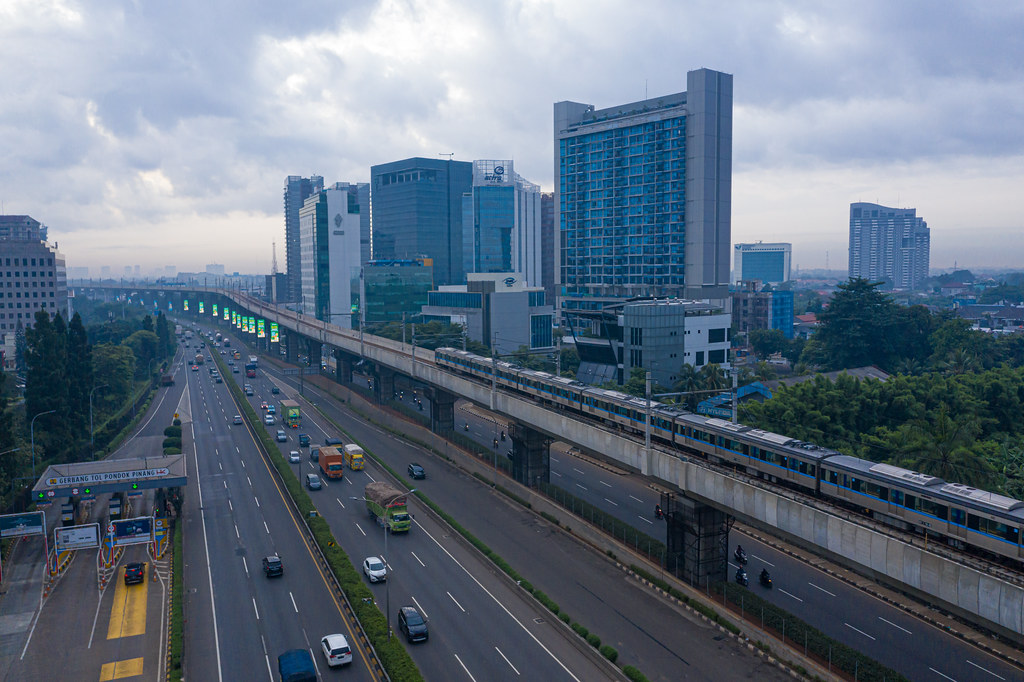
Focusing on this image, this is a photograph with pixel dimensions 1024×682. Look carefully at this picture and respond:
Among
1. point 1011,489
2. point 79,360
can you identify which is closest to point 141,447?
point 79,360

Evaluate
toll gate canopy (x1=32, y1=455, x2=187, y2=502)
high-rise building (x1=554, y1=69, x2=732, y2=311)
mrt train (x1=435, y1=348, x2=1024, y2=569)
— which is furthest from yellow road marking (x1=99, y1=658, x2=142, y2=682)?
high-rise building (x1=554, y1=69, x2=732, y2=311)

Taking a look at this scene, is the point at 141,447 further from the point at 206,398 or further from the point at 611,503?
the point at 611,503

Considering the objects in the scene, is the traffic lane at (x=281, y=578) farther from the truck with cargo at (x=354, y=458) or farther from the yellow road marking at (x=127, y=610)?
the truck with cargo at (x=354, y=458)

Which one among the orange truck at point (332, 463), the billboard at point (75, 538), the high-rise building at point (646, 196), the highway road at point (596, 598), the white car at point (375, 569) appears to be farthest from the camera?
the high-rise building at point (646, 196)

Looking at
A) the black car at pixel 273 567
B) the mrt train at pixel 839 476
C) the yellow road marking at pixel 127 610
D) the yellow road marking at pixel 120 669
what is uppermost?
the mrt train at pixel 839 476

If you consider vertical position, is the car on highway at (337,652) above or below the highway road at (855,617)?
above

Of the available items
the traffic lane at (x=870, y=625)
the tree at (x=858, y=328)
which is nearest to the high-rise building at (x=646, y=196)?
A: the tree at (x=858, y=328)

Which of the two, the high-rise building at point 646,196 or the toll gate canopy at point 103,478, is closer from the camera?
the toll gate canopy at point 103,478
